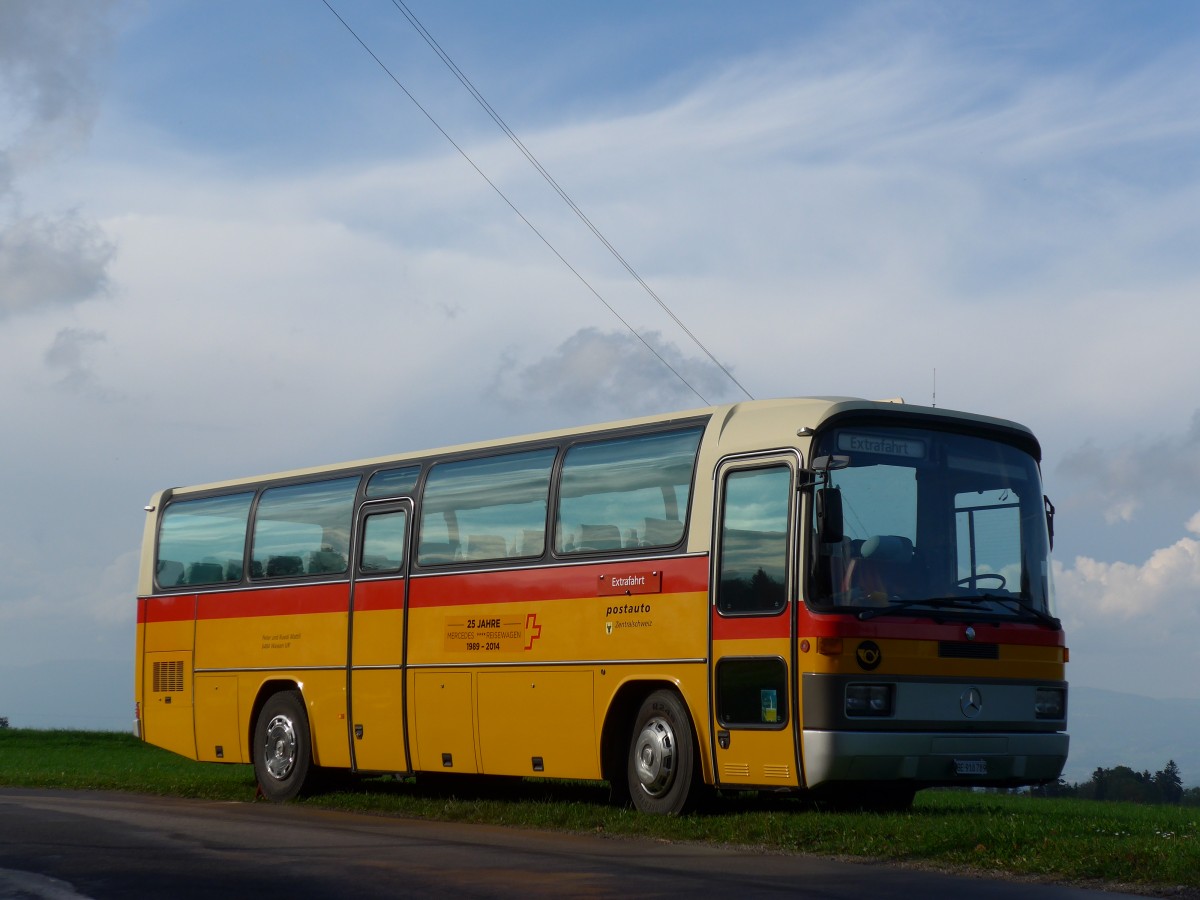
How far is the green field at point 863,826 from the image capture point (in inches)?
424

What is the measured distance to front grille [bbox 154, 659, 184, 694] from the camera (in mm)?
20516

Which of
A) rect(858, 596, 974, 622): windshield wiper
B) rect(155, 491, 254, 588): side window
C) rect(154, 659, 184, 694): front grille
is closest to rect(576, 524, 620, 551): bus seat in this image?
rect(858, 596, 974, 622): windshield wiper

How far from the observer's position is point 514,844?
41.2 feet

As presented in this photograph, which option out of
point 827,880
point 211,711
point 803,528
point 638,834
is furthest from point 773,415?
point 211,711

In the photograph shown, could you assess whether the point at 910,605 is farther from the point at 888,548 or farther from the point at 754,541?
the point at 754,541

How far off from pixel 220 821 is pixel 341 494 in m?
4.68

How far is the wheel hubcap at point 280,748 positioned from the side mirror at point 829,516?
8.06 meters

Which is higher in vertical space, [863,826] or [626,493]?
[626,493]

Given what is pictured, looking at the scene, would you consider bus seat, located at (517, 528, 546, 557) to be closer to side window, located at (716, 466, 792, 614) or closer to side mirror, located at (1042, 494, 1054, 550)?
side window, located at (716, 466, 792, 614)

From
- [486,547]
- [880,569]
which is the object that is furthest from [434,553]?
[880,569]

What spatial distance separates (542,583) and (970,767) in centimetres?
426

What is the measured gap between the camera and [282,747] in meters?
18.9

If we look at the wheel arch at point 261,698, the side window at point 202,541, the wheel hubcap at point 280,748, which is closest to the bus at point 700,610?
the wheel hubcap at point 280,748

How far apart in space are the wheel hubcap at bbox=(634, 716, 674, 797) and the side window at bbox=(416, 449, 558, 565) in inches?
85.0
